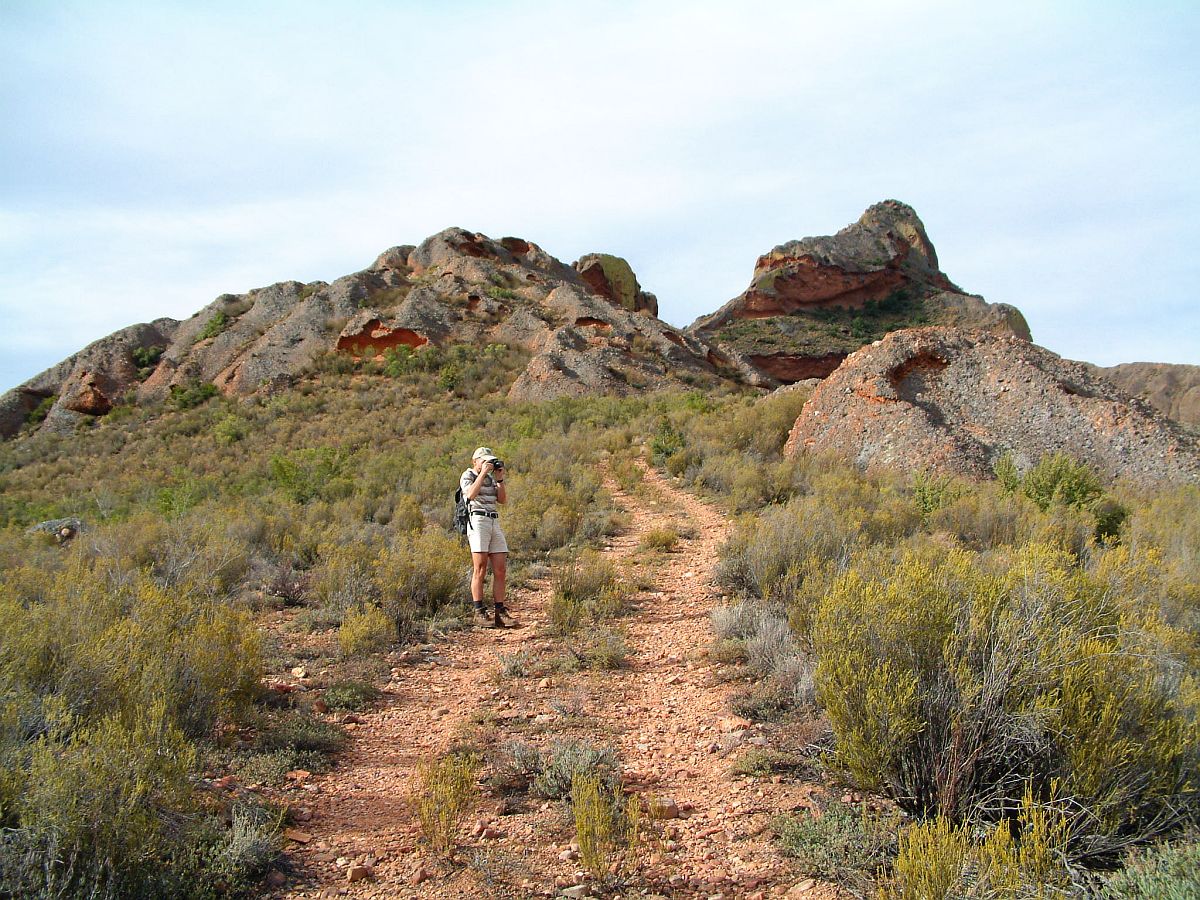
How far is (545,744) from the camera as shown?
4027mm

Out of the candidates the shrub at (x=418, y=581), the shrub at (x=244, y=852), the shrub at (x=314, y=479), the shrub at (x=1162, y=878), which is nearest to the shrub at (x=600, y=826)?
the shrub at (x=244, y=852)

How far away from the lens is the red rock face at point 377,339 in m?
31.4

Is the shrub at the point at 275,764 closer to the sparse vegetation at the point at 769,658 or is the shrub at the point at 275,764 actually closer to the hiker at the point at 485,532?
the sparse vegetation at the point at 769,658

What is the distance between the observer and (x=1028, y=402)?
11648 mm

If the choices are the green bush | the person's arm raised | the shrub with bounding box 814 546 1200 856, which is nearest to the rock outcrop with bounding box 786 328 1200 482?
the person's arm raised

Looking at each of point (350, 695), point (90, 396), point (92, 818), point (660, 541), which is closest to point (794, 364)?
point (90, 396)

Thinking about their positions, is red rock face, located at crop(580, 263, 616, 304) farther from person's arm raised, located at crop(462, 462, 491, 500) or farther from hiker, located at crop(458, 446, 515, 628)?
person's arm raised, located at crop(462, 462, 491, 500)

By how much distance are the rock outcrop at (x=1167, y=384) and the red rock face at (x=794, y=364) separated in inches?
712

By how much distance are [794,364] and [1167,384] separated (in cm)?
3002

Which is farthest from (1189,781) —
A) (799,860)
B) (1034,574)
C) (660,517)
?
(660,517)

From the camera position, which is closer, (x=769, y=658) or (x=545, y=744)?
(x=545, y=744)

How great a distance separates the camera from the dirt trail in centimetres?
288

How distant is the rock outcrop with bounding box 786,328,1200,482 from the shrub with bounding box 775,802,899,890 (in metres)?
8.20

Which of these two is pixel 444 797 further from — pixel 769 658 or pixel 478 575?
pixel 478 575
